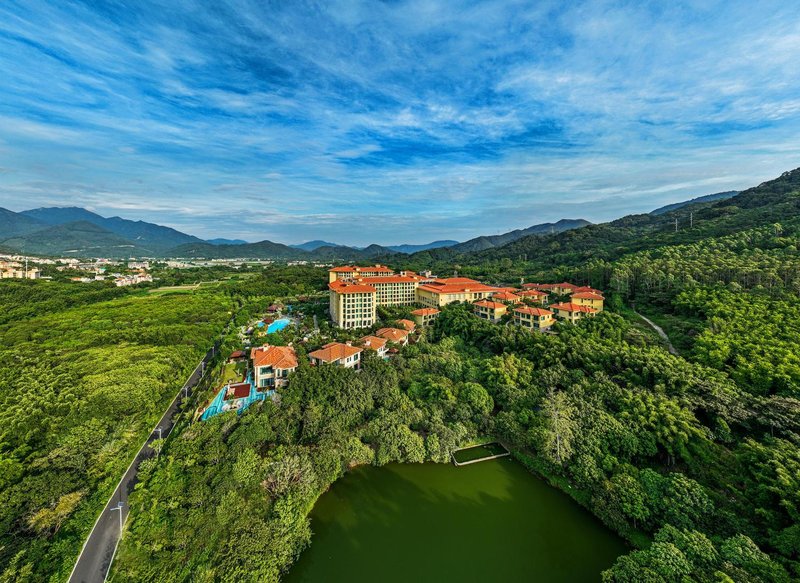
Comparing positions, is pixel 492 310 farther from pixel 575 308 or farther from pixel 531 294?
pixel 575 308

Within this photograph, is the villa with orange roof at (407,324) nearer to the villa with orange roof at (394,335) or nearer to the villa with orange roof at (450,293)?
the villa with orange roof at (394,335)

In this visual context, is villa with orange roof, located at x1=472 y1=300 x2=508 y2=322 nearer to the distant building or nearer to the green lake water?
the green lake water

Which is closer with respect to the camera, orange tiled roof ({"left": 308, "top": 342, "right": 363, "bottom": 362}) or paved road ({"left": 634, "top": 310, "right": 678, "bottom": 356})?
orange tiled roof ({"left": 308, "top": 342, "right": 363, "bottom": 362})

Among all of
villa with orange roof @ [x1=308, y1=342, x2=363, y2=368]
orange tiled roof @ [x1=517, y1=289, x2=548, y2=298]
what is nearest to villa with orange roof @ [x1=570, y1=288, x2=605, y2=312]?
orange tiled roof @ [x1=517, y1=289, x2=548, y2=298]

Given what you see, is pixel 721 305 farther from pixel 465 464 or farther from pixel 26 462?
pixel 26 462

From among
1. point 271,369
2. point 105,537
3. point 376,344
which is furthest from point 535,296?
point 105,537

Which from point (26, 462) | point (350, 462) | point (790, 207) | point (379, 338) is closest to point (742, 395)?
point (350, 462)

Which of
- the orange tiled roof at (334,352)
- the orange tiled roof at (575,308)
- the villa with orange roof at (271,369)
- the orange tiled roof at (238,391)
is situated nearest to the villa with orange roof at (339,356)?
the orange tiled roof at (334,352)

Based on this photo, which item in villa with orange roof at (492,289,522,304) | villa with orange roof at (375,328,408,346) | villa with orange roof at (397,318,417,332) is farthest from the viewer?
villa with orange roof at (492,289,522,304)
